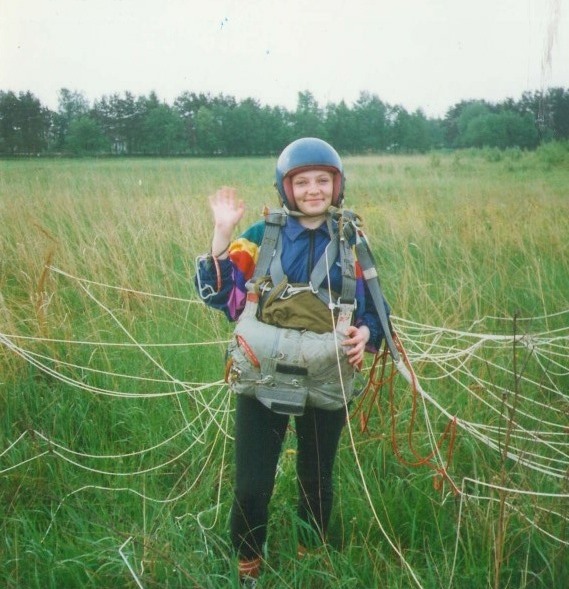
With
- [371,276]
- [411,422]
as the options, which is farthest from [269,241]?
[411,422]

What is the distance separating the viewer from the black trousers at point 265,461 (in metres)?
1.92

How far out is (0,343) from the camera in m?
3.37

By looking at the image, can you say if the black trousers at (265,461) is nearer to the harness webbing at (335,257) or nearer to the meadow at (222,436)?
the meadow at (222,436)

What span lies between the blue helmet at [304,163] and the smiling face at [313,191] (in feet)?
0.07

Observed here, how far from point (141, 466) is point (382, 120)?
88.0ft

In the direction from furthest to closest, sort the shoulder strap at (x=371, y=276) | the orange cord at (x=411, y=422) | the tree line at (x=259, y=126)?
the tree line at (x=259, y=126), the orange cord at (x=411, y=422), the shoulder strap at (x=371, y=276)

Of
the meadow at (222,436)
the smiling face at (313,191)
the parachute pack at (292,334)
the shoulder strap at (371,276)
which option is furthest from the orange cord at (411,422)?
the smiling face at (313,191)

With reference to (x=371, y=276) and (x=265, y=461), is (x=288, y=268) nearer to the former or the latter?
(x=371, y=276)

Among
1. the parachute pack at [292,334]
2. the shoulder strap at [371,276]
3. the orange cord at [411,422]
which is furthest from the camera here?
the orange cord at [411,422]

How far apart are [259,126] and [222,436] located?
2417cm

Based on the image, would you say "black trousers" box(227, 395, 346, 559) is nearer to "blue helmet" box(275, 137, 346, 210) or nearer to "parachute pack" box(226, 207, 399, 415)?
"parachute pack" box(226, 207, 399, 415)

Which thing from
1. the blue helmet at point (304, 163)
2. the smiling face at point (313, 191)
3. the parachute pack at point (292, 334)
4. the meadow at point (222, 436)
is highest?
the blue helmet at point (304, 163)

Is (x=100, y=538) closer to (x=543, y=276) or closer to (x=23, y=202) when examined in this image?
(x=543, y=276)

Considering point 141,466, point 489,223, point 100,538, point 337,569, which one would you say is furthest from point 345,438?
point 489,223
